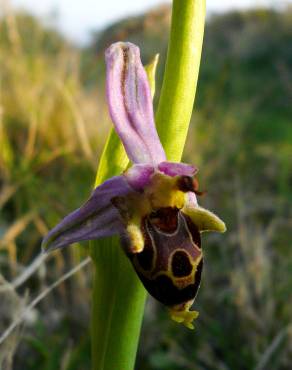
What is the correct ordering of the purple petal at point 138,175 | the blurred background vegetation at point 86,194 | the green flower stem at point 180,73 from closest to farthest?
1. the purple petal at point 138,175
2. the green flower stem at point 180,73
3. the blurred background vegetation at point 86,194

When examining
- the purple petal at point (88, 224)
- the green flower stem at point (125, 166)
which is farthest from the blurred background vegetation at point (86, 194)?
the purple petal at point (88, 224)

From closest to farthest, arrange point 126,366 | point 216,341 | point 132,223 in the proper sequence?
point 132,223, point 126,366, point 216,341

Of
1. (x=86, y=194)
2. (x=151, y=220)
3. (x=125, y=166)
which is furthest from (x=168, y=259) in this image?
(x=86, y=194)

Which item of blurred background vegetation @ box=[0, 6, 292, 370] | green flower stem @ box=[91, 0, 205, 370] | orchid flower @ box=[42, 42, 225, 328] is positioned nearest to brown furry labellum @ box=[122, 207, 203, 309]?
orchid flower @ box=[42, 42, 225, 328]

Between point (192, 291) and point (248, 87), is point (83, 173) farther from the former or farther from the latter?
point (248, 87)

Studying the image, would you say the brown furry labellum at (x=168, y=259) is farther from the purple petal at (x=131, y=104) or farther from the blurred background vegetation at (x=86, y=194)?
the blurred background vegetation at (x=86, y=194)

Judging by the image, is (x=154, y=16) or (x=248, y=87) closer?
(x=154, y=16)

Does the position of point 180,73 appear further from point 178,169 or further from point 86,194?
point 86,194

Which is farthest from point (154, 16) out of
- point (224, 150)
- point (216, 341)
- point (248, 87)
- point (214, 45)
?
point (214, 45)

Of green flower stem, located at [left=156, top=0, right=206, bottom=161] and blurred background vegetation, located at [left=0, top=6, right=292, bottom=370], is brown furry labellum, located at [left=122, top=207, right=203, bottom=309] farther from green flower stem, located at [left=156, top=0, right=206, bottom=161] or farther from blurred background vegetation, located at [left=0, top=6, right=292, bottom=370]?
blurred background vegetation, located at [left=0, top=6, right=292, bottom=370]
